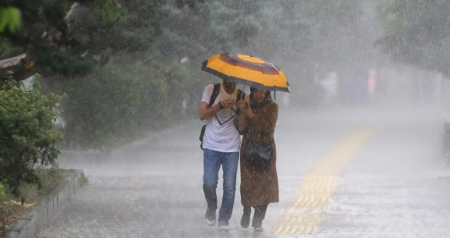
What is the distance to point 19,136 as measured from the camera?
9383 mm

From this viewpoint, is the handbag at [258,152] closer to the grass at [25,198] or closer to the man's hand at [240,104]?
the man's hand at [240,104]

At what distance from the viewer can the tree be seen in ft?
101

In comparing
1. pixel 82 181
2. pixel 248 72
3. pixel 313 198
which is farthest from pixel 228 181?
pixel 82 181

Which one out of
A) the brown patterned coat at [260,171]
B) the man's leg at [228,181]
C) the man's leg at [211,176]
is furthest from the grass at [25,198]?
the brown patterned coat at [260,171]

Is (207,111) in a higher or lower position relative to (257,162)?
higher

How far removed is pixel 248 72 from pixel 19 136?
2.21 m

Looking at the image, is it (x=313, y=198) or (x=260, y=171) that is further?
(x=313, y=198)

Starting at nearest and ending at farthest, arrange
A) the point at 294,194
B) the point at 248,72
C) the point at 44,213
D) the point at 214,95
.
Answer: the point at 248,72
the point at 214,95
the point at 44,213
the point at 294,194

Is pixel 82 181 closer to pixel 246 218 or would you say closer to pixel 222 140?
pixel 246 218

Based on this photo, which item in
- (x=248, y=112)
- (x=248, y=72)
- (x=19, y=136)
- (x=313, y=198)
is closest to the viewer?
(x=19, y=136)

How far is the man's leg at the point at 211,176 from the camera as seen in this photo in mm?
10430

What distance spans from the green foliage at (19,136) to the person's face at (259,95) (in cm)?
202

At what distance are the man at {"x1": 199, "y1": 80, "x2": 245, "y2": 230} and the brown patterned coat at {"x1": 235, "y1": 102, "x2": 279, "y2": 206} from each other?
0.11m

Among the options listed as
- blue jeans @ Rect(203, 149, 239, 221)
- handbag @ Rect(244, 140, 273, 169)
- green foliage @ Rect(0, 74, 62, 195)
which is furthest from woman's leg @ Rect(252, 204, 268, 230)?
green foliage @ Rect(0, 74, 62, 195)
